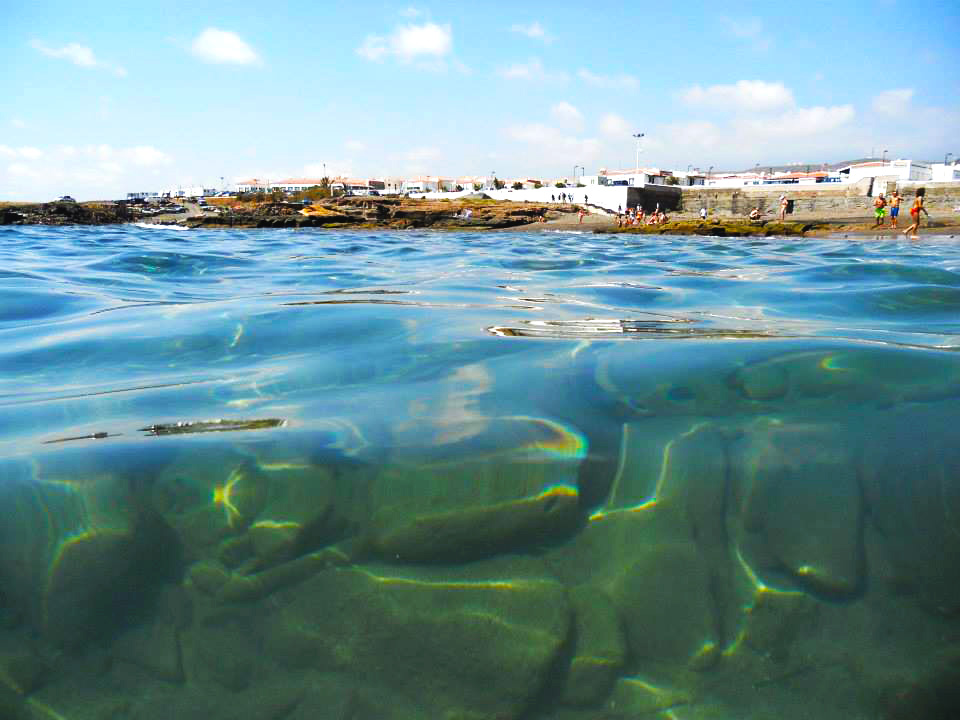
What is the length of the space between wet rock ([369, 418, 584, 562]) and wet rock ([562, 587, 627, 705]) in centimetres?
14

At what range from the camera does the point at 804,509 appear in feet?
4.21

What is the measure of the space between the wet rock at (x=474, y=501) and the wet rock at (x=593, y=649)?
14 cm

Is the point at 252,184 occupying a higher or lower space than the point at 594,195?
higher

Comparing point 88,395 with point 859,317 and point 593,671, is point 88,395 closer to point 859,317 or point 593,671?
point 593,671

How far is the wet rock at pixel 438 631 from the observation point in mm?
1036

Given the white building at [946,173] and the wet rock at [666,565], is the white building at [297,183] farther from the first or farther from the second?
the wet rock at [666,565]

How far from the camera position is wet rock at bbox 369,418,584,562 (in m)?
1.21

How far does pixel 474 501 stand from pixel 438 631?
276 millimetres

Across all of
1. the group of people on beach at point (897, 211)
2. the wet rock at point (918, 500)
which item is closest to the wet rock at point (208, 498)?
the wet rock at point (918, 500)

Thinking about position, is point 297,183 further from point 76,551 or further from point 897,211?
point 76,551

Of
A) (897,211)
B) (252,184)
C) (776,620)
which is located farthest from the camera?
(252,184)

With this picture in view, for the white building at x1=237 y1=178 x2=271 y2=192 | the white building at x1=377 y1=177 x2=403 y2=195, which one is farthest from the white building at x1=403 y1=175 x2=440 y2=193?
the white building at x1=237 y1=178 x2=271 y2=192

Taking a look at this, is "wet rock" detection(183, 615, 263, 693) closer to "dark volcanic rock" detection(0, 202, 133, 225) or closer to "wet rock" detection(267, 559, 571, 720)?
"wet rock" detection(267, 559, 571, 720)

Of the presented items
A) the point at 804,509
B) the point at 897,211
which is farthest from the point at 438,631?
the point at 897,211
